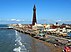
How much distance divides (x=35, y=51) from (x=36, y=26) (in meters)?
136

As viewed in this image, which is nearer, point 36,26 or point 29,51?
point 29,51

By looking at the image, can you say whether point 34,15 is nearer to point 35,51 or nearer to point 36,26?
point 36,26

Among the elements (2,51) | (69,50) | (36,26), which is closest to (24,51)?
(2,51)

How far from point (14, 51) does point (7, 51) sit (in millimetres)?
2375

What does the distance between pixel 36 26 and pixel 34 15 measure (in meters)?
9.75

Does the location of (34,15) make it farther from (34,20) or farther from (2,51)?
(2,51)

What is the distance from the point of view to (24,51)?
62750mm

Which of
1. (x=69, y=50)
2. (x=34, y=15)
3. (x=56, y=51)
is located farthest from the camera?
(x=34, y=15)

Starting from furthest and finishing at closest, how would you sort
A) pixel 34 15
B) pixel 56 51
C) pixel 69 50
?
pixel 34 15 < pixel 56 51 < pixel 69 50

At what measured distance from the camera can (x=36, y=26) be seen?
19875cm

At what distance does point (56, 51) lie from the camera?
205ft

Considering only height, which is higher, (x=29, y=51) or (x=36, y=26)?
(x=29, y=51)

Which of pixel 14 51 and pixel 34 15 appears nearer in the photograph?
pixel 14 51

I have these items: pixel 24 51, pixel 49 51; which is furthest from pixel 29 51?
pixel 49 51
